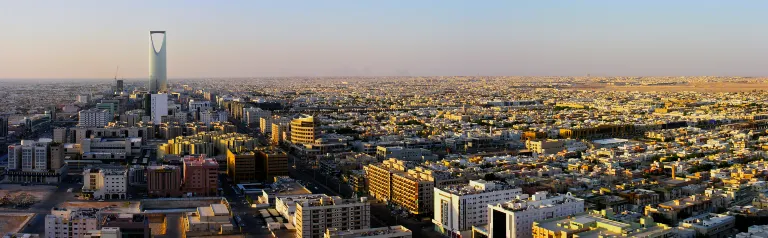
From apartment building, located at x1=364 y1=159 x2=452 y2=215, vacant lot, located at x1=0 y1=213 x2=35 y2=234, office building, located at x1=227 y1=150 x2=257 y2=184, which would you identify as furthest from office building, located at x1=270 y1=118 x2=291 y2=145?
vacant lot, located at x1=0 y1=213 x2=35 y2=234

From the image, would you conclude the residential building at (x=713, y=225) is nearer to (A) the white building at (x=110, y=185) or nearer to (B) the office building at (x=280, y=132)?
(A) the white building at (x=110, y=185)

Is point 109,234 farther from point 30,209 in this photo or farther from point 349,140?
point 349,140

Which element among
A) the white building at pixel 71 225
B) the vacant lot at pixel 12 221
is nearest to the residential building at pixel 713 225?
the white building at pixel 71 225

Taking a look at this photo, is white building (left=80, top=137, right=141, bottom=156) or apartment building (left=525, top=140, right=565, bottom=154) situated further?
apartment building (left=525, top=140, right=565, bottom=154)

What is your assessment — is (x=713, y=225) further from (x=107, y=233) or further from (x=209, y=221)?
(x=107, y=233)

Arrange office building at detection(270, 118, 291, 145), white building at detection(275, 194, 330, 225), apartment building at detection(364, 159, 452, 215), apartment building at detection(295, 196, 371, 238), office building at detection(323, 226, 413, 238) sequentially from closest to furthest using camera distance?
office building at detection(323, 226, 413, 238), apartment building at detection(295, 196, 371, 238), white building at detection(275, 194, 330, 225), apartment building at detection(364, 159, 452, 215), office building at detection(270, 118, 291, 145)

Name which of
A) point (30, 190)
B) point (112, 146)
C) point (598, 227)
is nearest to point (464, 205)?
point (598, 227)

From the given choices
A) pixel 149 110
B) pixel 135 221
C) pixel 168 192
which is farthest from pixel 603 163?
pixel 149 110

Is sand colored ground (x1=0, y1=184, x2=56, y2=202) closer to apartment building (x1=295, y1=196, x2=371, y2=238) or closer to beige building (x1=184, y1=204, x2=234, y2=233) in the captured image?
beige building (x1=184, y1=204, x2=234, y2=233)
